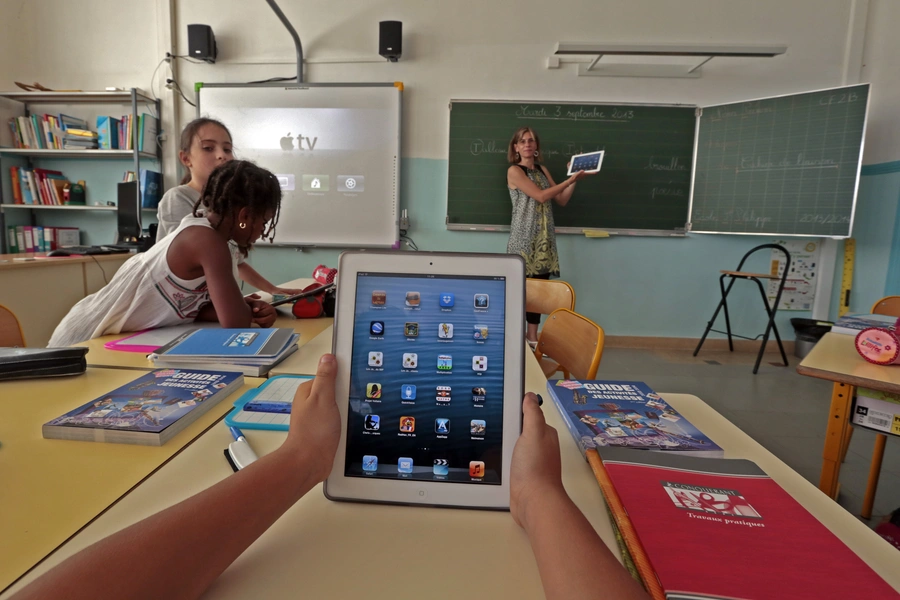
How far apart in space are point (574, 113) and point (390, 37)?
4.92 feet

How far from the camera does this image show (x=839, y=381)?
1197mm

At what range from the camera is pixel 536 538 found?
1.34 ft

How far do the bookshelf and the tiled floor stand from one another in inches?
158

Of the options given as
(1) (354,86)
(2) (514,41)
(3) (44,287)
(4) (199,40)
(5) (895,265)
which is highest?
(2) (514,41)

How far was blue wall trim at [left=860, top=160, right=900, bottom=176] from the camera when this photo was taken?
10.5 ft

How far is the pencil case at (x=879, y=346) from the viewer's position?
4.20 feet

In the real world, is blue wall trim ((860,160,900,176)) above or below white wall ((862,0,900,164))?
below

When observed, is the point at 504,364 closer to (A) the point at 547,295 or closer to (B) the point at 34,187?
(A) the point at 547,295

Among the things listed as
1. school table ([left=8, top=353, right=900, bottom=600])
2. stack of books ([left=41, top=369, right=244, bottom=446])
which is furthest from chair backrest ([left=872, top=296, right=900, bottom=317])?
stack of books ([left=41, top=369, right=244, bottom=446])

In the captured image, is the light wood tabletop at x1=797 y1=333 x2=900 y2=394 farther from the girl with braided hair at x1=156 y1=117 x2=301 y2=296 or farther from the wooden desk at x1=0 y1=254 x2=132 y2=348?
the wooden desk at x1=0 y1=254 x2=132 y2=348

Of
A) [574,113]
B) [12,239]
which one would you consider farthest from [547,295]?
[12,239]

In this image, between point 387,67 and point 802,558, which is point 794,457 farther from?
point 387,67

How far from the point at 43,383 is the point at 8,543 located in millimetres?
558

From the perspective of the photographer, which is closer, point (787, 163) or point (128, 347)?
point (128, 347)
